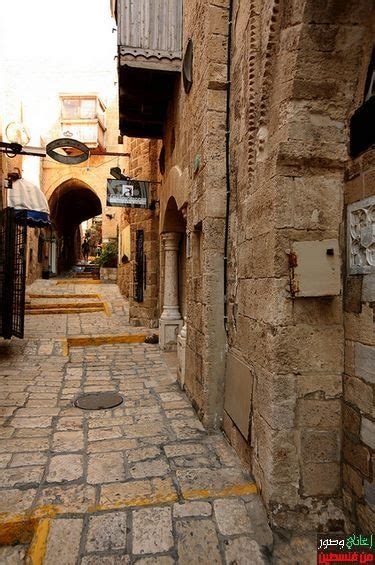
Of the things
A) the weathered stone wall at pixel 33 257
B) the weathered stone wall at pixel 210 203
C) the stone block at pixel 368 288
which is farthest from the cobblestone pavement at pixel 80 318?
the stone block at pixel 368 288

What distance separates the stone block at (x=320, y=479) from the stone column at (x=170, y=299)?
15.4 ft

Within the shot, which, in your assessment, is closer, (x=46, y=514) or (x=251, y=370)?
(x=46, y=514)

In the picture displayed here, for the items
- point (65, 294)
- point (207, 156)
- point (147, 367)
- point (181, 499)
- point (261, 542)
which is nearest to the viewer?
point (261, 542)

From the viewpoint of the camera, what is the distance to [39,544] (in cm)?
185

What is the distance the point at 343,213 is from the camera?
6.88 feet

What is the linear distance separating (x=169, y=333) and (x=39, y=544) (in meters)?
4.83

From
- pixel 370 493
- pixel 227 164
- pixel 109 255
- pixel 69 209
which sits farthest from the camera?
pixel 69 209

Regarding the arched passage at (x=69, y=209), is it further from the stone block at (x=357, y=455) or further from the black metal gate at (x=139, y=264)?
the stone block at (x=357, y=455)

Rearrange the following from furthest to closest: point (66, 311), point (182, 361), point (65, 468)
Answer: point (66, 311)
point (182, 361)
point (65, 468)

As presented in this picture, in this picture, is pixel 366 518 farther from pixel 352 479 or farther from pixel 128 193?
pixel 128 193

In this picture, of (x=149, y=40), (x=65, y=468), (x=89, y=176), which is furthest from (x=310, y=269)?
(x=89, y=176)

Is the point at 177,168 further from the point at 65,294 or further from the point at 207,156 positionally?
the point at 65,294

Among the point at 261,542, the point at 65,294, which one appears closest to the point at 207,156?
the point at 261,542

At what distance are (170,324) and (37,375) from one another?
2589 mm
